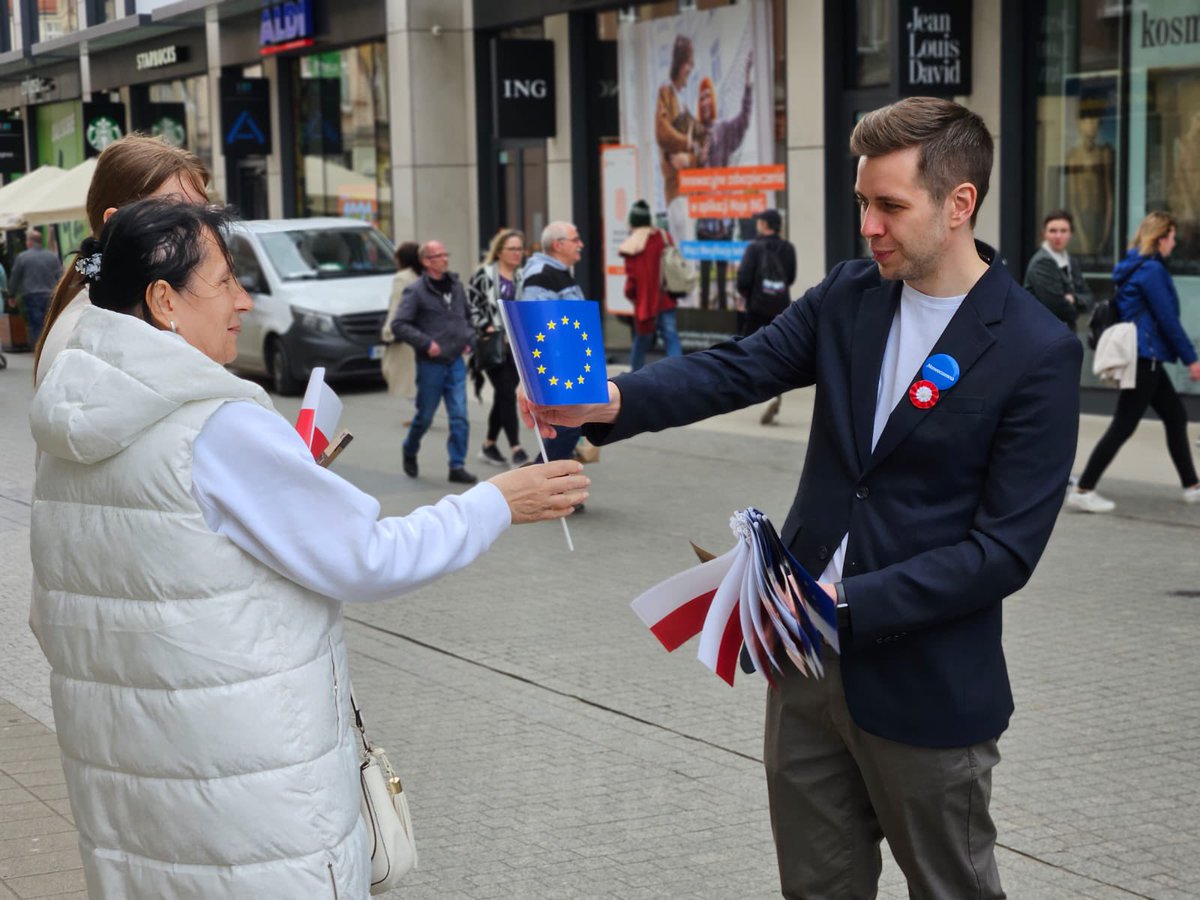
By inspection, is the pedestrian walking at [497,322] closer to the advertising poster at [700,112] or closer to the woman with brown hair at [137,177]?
the advertising poster at [700,112]

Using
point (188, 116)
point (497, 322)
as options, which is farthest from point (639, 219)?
point (188, 116)

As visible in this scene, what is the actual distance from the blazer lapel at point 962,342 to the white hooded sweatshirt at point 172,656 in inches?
41.8

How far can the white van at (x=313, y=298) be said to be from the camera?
59.8 feet

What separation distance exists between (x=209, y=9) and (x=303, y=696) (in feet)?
92.5

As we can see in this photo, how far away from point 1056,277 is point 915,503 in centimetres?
886

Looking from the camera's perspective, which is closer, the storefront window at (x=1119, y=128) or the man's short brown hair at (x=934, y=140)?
the man's short brown hair at (x=934, y=140)

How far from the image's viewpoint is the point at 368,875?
2.77 m

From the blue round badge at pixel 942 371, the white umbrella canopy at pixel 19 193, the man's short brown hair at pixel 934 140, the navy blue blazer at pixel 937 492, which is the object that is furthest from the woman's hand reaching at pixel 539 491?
the white umbrella canopy at pixel 19 193

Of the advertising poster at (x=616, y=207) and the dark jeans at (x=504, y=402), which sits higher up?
the advertising poster at (x=616, y=207)

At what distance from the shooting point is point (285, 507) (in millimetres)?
2490

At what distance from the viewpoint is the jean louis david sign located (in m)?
14.8

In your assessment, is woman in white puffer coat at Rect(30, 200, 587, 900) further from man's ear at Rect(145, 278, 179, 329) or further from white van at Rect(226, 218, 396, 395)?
white van at Rect(226, 218, 396, 395)

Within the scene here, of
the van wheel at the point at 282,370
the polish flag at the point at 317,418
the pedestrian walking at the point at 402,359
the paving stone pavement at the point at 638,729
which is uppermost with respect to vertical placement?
the polish flag at the point at 317,418

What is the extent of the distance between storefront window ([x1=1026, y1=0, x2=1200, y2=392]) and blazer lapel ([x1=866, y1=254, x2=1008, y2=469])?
469 inches
